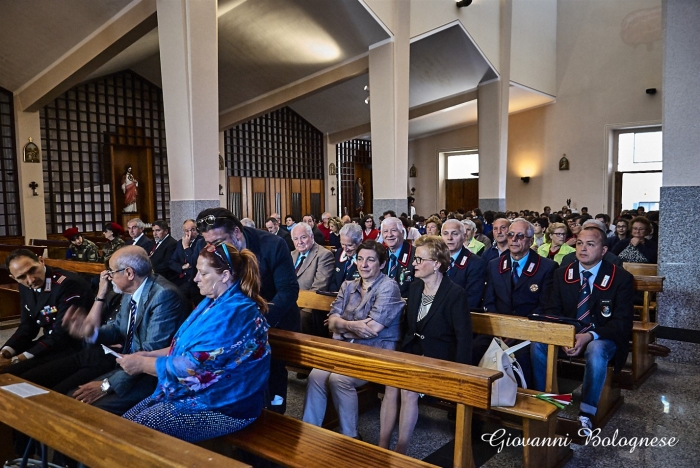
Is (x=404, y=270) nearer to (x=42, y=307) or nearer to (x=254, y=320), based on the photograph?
(x=254, y=320)

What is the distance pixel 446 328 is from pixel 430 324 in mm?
91

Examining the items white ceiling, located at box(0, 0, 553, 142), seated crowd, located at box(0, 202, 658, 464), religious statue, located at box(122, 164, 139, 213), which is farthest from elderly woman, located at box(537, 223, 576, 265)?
religious statue, located at box(122, 164, 139, 213)

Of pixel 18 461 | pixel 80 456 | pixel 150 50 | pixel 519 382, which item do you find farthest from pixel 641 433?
pixel 150 50

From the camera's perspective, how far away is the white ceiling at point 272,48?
8.33 m

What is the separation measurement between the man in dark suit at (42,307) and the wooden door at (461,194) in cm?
1566

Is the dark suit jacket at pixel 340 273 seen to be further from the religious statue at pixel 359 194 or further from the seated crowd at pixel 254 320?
the religious statue at pixel 359 194

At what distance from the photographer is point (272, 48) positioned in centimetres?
1082

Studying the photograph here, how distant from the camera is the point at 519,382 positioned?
313cm

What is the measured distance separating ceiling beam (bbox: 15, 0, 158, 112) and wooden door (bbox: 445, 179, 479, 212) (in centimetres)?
1221

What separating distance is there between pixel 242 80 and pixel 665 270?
32.9 ft

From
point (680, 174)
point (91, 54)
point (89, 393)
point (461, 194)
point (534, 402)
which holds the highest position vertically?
point (91, 54)

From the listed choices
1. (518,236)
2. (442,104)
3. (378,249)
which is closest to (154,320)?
(378,249)

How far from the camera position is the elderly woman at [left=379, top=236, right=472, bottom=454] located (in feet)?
8.95

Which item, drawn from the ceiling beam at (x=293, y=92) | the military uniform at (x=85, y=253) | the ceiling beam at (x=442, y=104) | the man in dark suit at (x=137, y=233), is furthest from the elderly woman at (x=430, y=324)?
the ceiling beam at (x=442, y=104)
